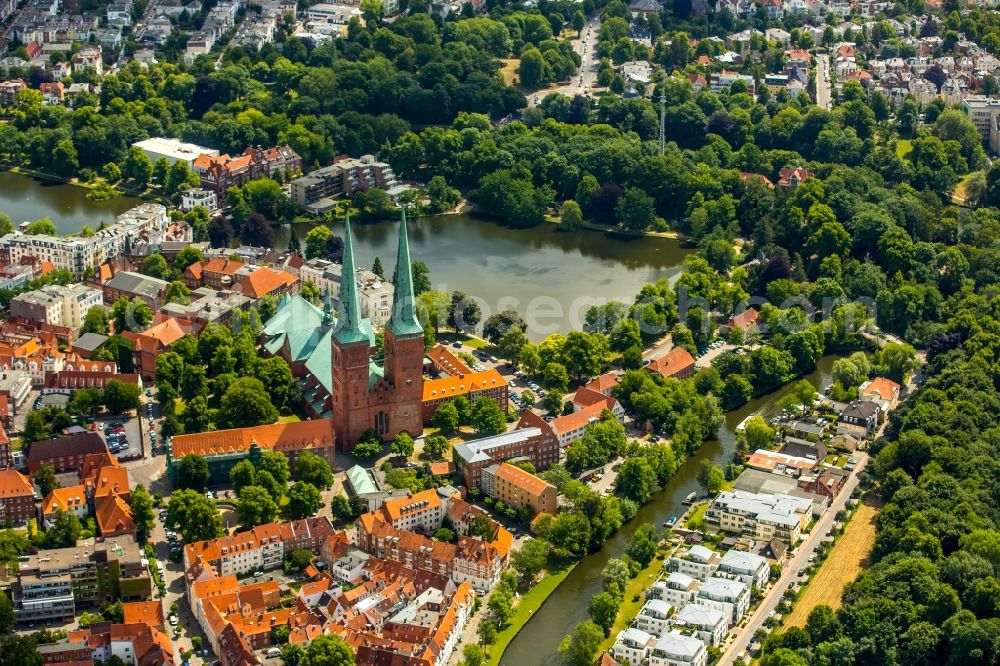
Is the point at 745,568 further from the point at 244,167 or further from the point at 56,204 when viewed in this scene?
the point at 56,204

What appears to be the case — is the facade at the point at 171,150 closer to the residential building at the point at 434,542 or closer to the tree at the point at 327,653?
the residential building at the point at 434,542

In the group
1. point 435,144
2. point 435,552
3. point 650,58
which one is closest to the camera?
point 435,552

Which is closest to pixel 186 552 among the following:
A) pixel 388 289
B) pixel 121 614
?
pixel 121 614

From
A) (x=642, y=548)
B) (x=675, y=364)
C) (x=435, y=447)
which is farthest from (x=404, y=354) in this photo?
(x=675, y=364)

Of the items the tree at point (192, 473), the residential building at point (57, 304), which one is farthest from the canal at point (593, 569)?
the residential building at point (57, 304)

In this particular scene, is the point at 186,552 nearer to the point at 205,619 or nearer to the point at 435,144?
the point at 205,619
